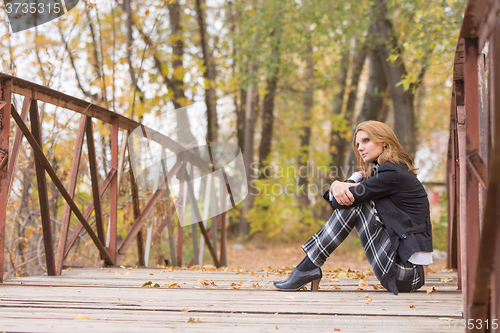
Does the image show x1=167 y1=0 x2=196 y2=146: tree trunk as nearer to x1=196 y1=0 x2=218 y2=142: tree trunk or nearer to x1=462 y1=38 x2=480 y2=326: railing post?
x1=196 y1=0 x2=218 y2=142: tree trunk

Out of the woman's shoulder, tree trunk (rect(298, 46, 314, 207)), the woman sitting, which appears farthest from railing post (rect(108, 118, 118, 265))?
tree trunk (rect(298, 46, 314, 207))

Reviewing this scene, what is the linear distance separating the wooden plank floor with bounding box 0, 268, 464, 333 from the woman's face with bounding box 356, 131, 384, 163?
78 centimetres

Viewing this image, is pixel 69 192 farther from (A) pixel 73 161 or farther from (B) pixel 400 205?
(B) pixel 400 205

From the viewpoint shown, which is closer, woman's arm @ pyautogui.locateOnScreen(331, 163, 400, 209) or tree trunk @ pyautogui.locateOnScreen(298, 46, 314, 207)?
woman's arm @ pyautogui.locateOnScreen(331, 163, 400, 209)

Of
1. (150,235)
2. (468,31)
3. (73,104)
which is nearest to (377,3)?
(150,235)

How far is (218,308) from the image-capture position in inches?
75.0

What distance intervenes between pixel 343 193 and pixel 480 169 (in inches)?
37.9

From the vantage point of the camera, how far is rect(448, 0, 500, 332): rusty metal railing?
3.71 ft

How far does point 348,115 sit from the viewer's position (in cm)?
1230

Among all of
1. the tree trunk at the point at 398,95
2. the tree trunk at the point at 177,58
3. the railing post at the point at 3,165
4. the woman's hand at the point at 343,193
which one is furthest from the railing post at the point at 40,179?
the tree trunk at the point at 398,95

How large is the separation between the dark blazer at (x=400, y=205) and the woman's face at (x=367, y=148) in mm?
175

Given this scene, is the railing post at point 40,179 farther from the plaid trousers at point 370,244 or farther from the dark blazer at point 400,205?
the dark blazer at point 400,205

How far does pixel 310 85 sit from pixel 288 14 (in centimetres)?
389

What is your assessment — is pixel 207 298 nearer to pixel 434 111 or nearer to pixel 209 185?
pixel 209 185
